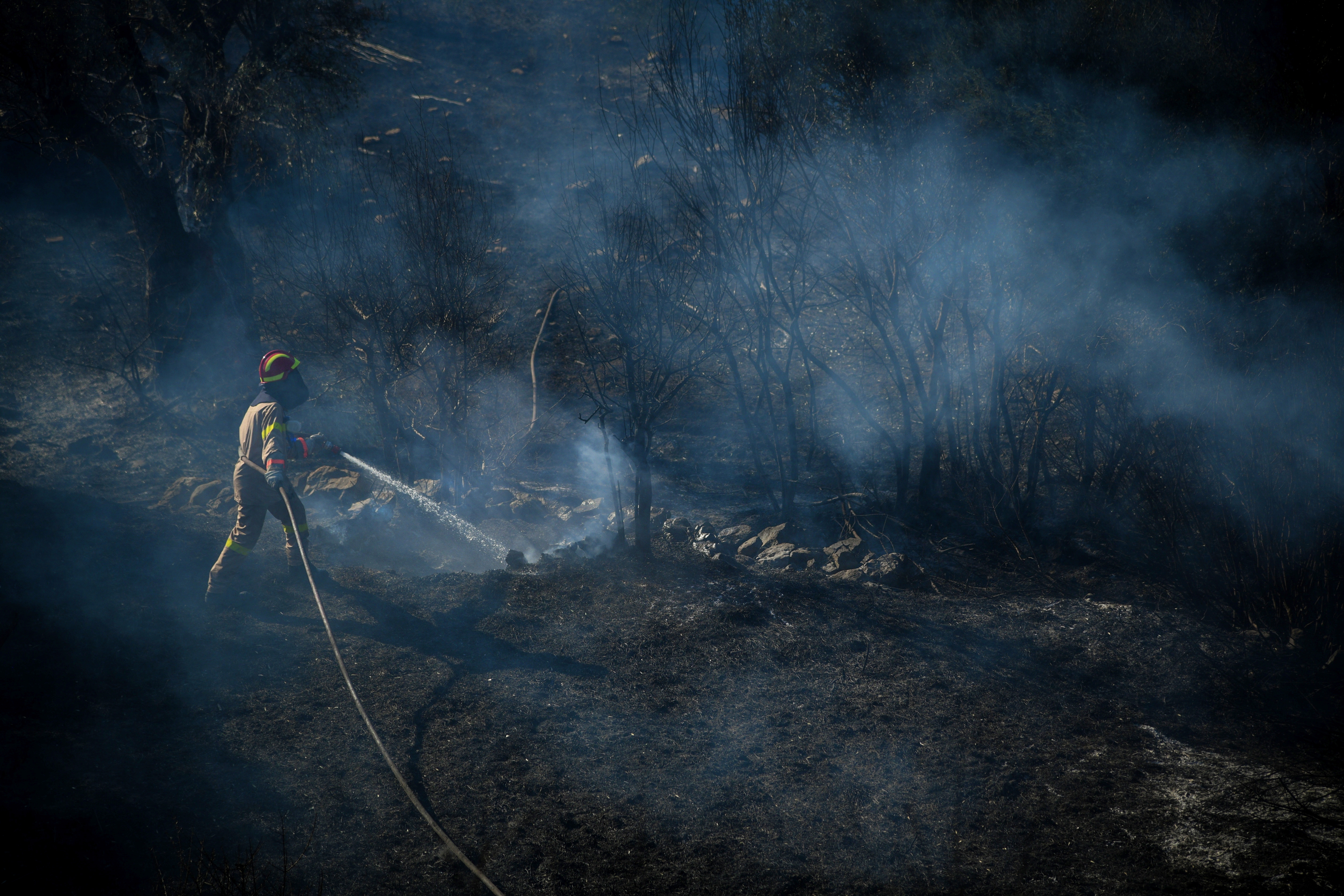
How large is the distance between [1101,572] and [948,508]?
1645 millimetres

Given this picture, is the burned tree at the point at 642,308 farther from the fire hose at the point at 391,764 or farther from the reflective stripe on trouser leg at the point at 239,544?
the reflective stripe on trouser leg at the point at 239,544

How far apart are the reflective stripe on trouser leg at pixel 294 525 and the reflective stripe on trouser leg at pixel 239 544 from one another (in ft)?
0.52

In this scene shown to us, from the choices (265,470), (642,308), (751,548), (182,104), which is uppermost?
(182,104)

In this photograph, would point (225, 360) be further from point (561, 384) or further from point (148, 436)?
point (561, 384)

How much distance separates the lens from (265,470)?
5.75m

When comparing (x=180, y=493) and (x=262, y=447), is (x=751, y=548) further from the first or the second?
(x=180, y=493)

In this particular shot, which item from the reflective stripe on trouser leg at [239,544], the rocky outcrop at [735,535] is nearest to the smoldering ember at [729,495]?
the reflective stripe on trouser leg at [239,544]

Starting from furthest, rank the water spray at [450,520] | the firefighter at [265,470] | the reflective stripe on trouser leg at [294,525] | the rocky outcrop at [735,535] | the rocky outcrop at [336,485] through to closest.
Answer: the rocky outcrop at [336,485] → the water spray at [450,520] → the rocky outcrop at [735,535] → the reflective stripe on trouser leg at [294,525] → the firefighter at [265,470]

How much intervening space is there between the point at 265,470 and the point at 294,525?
1.60 feet

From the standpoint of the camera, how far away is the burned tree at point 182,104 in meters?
9.17

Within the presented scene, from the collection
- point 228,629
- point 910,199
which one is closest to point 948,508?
point 910,199

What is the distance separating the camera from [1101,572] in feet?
20.2

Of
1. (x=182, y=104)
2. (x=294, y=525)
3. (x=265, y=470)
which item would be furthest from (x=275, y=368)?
(x=182, y=104)

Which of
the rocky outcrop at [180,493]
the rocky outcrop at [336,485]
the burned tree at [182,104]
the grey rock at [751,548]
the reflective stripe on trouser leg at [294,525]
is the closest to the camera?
the reflective stripe on trouser leg at [294,525]
